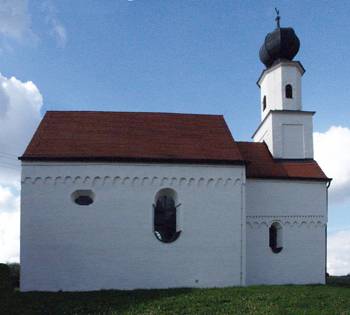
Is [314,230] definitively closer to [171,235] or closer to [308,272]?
[308,272]

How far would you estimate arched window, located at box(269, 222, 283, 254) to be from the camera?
2364 cm

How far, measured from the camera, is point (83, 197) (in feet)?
73.0

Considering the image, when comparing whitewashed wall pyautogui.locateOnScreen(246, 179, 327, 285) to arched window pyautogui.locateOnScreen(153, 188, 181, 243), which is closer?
arched window pyautogui.locateOnScreen(153, 188, 181, 243)

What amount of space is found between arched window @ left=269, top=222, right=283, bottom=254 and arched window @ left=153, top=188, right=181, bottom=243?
4675mm

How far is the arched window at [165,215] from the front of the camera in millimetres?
22422

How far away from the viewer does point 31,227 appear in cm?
2112

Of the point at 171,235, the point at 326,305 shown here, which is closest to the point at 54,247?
the point at 171,235

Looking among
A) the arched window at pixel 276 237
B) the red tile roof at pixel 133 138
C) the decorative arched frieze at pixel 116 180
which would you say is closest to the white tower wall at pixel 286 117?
the red tile roof at pixel 133 138

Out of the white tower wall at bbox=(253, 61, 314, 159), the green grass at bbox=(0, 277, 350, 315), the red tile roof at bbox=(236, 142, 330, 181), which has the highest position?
the white tower wall at bbox=(253, 61, 314, 159)

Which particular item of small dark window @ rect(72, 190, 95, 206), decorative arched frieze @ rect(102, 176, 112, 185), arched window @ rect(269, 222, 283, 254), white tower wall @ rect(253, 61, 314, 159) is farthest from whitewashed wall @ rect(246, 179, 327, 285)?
small dark window @ rect(72, 190, 95, 206)

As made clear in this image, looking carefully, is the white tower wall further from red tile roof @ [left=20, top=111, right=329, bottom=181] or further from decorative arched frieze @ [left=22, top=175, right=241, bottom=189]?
decorative arched frieze @ [left=22, top=175, right=241, bottom=189]

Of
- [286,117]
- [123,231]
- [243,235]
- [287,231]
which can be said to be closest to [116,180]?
[123,231]

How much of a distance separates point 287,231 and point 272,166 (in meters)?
3.16

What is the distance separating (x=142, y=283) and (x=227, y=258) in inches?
142
